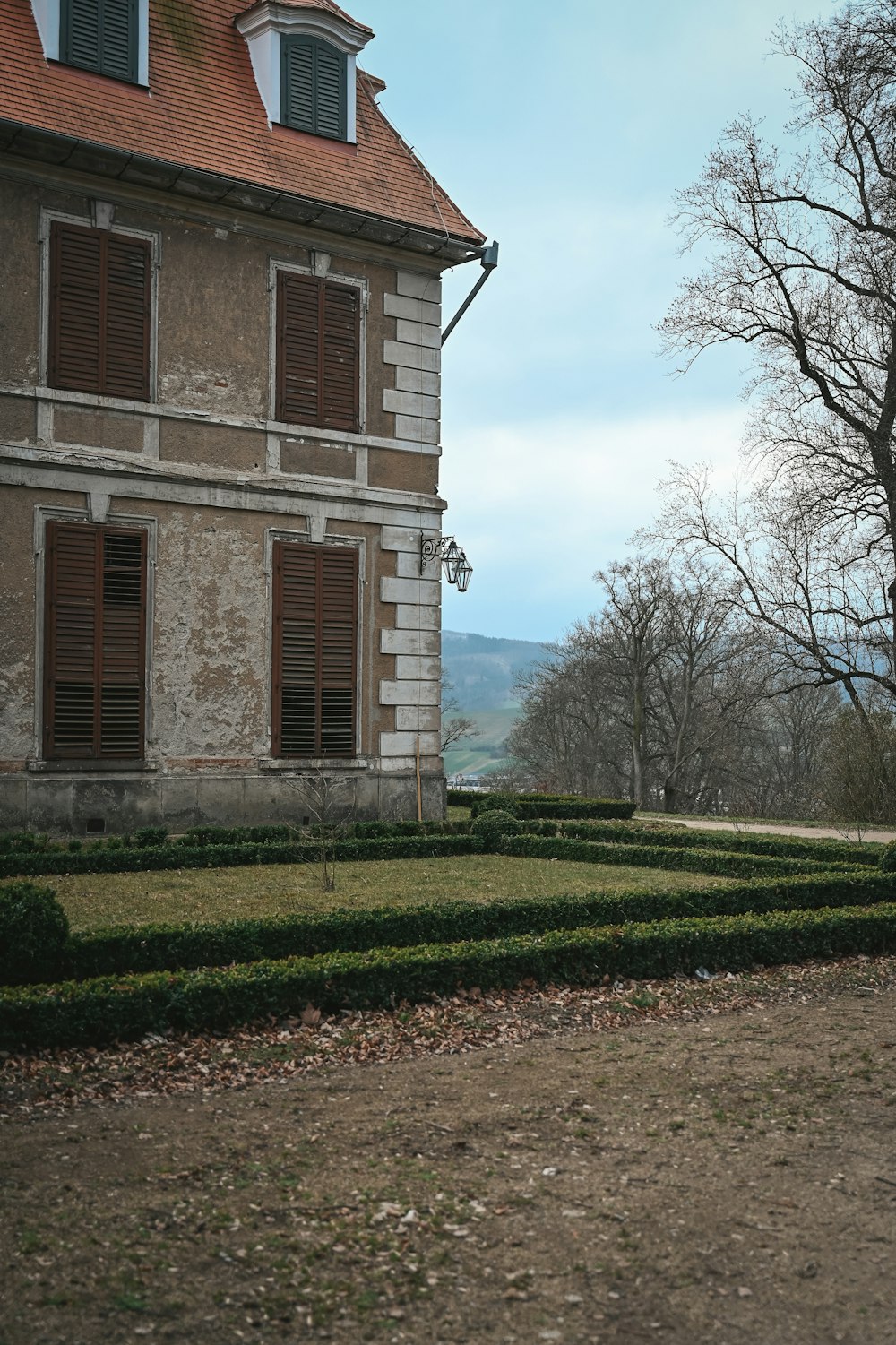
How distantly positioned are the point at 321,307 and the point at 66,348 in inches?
153

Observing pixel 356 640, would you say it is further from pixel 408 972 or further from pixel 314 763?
pixel 408 972

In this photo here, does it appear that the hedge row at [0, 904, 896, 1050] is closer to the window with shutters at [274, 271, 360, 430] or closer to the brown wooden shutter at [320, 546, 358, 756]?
the brown wooden shutter at [320, 546, 358, 756]

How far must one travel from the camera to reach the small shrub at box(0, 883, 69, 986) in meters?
7.61

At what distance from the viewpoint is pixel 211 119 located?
17828 millimetres

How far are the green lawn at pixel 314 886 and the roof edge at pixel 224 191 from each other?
348 inches

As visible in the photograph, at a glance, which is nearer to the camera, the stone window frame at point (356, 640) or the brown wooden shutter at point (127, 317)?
the brown wooden shutter at point (127, 317)

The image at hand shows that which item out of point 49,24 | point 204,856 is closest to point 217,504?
point 204,856

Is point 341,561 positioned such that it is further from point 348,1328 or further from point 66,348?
point 348,1328

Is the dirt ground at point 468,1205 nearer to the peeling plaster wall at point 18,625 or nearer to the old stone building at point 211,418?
the peeling plaster wall at point 18,625

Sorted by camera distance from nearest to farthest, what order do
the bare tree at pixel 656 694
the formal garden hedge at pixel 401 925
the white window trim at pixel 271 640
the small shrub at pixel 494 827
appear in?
the formal garden hedge at pixel 401 925 < the small shrub at pixel 494 827 < the white window trim at pixel 271 640 < the bare tree at pixel 656 694

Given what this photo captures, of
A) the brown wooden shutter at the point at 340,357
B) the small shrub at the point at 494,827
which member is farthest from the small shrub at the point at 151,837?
the brown wooden shutter at the point at 340,357

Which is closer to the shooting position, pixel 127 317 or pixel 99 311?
pixel 99 311

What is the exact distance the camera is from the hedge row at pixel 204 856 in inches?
529

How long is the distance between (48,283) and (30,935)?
35.4ft
